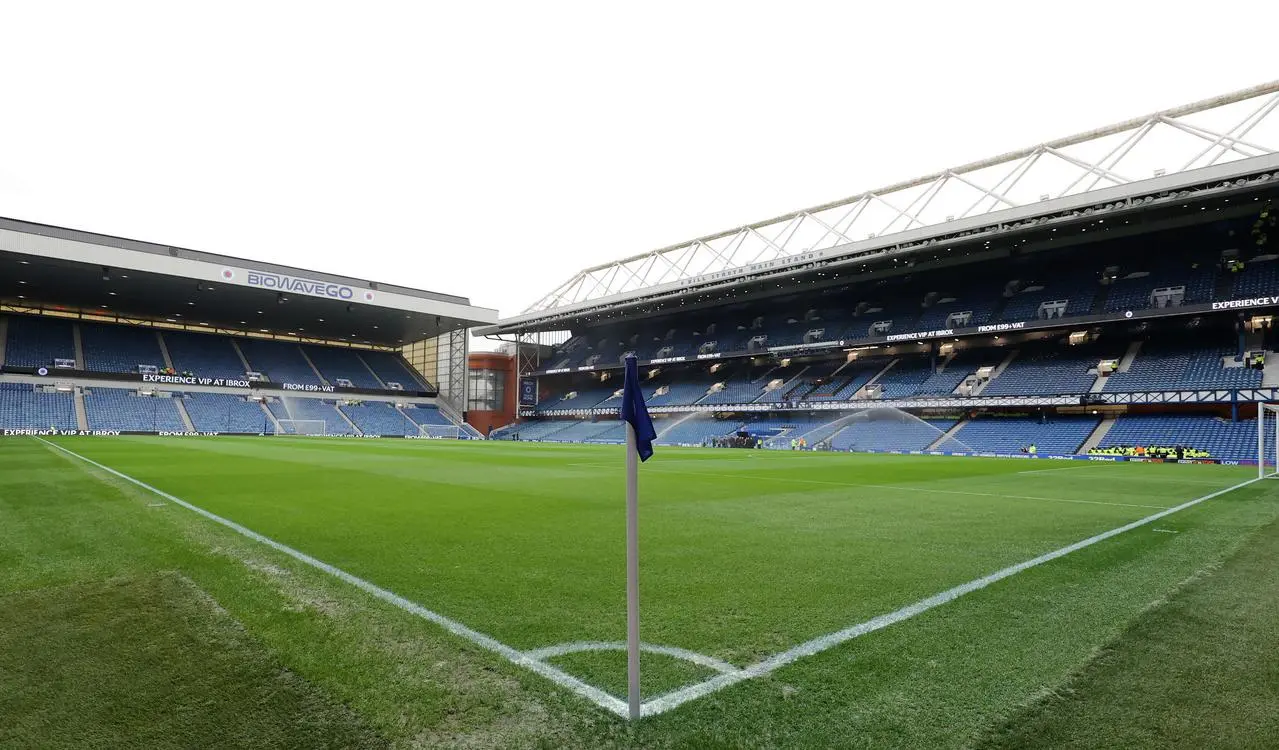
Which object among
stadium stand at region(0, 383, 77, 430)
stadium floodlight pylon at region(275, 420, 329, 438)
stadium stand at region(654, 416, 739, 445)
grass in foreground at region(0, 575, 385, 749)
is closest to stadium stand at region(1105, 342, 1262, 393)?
stadium stand at region(654, 416, 739, 445)

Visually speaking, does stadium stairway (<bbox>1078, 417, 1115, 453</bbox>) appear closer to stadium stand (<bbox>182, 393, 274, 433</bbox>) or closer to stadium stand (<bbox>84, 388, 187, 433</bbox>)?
stadium stand (<bbox>182, 393, 274, 433</bbox>)

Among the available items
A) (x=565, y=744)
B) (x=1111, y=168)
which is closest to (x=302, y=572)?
(x=565, y=744)

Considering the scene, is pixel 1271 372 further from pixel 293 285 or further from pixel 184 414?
pixel 184 414

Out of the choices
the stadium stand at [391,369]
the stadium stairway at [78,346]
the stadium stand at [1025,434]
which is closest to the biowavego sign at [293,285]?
the stadium stairway at [78,346]

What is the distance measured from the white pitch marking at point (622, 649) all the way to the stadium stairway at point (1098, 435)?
34.4m

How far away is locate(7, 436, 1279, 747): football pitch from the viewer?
2.80 m

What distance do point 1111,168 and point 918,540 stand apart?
3503 centimetres

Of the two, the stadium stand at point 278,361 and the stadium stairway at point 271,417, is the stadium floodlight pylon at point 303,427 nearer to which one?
the stadium stairway at point 271,417

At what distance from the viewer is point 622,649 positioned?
3.50 m

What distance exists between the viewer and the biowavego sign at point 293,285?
44875 millimetres

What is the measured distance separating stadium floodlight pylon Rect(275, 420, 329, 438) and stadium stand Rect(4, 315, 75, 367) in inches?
630

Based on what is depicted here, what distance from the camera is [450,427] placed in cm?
5891

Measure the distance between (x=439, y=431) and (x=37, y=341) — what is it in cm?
3065

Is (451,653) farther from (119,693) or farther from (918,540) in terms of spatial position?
(918,540)
